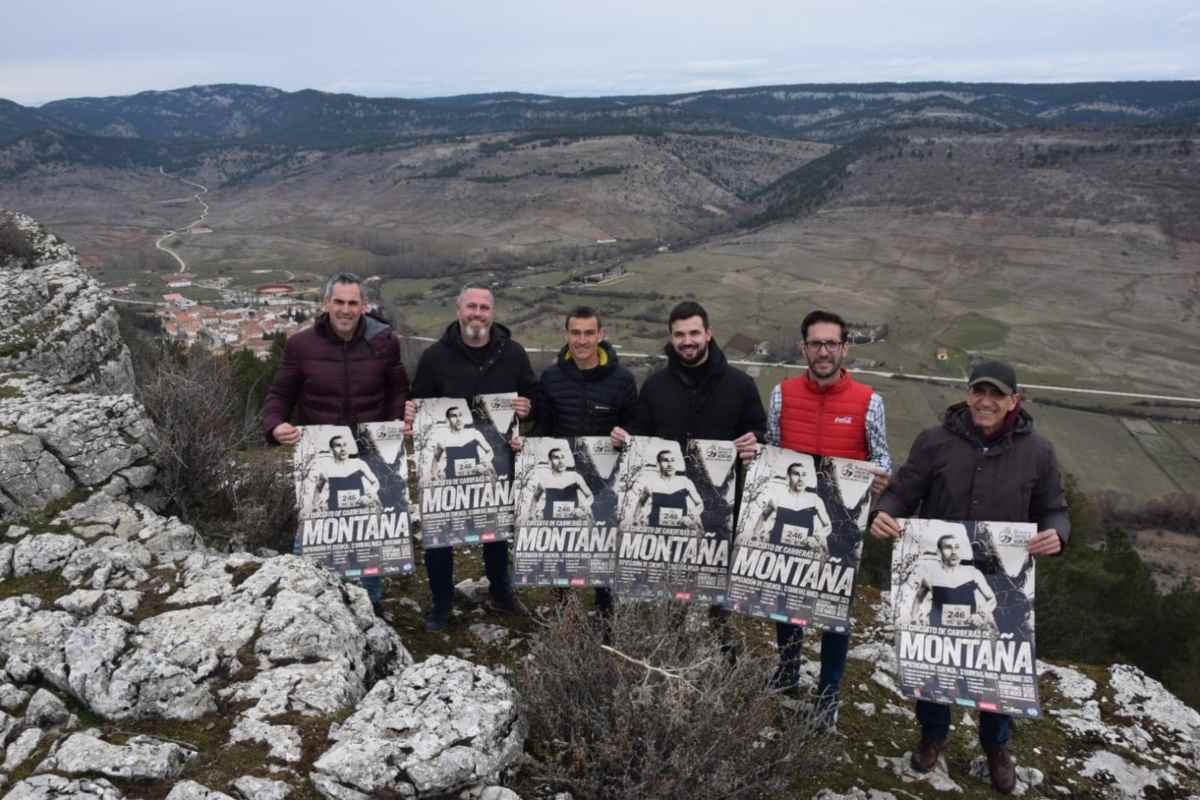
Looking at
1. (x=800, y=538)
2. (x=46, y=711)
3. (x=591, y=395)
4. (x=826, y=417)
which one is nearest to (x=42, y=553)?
(x=46, y=711)

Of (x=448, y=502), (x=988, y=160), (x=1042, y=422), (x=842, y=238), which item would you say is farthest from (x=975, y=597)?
(x=988, y=160)

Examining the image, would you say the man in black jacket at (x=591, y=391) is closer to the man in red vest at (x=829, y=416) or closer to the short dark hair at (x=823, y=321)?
the man in red vest at (x=829, y=416)

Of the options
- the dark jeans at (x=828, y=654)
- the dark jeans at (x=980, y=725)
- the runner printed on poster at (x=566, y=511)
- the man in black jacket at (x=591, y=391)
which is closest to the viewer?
the dark jeans at (x=980, y=725)

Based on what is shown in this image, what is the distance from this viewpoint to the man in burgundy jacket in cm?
561

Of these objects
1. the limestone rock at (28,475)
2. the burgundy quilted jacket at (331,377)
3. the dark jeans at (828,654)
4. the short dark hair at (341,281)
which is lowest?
the dark jeans at (828,654)

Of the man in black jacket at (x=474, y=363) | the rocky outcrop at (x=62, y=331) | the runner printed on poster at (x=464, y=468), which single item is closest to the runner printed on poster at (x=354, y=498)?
the runner printed on poster at (x=464, y=468)

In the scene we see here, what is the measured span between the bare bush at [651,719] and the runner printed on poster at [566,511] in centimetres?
105

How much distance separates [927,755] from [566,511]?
9.54 feet

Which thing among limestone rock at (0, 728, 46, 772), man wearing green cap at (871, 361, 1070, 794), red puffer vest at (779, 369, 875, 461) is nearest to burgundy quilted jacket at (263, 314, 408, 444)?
limestone rock at (0, 728, 46, 772)

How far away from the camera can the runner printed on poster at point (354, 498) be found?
5398mm

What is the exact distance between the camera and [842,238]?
130250 mm

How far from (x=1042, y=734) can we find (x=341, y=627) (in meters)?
5.23

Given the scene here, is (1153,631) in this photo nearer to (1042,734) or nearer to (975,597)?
(1042,734)

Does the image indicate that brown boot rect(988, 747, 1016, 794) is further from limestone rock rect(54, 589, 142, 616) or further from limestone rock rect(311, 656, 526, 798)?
limestone rock rect(54, 589, 142, 616)
